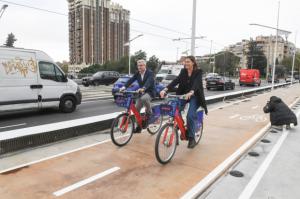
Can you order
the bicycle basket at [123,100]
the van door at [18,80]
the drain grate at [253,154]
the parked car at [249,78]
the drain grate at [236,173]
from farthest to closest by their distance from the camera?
the parked car at [249,78]
the van door at [18,80]
the bicycle basket at [123,100]
the drain grate at [253,154]
the drain grate at [236,173]

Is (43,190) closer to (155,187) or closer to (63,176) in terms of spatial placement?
(63,176)

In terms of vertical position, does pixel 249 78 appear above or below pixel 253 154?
above

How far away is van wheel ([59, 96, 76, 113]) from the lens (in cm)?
1002

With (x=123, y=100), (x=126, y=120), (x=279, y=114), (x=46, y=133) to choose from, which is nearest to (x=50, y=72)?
(x=46, y=133)

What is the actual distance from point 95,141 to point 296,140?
4.91 meters

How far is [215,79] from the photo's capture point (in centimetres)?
2542

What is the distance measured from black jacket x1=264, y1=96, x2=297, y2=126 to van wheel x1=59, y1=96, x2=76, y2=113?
7.22 meters

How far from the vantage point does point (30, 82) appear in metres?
8.80

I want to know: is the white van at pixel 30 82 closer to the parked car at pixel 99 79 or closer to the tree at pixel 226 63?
the parked car at pixel 99 79

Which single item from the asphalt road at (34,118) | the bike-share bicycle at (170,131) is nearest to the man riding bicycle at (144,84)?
the bike-share bicycle at (170,131)

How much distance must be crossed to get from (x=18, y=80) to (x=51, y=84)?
3.99 ft

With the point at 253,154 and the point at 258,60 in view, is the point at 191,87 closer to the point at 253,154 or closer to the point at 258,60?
the point at 253,154

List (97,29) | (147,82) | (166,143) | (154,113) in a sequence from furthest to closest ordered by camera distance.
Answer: (97,29) → (154,113) → (147,82) → (166,143)

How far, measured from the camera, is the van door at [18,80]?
27.0 feet
